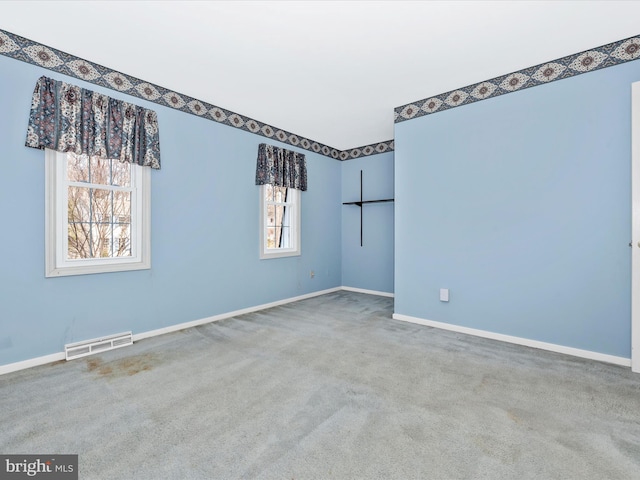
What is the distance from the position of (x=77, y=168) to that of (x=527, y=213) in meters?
4.41

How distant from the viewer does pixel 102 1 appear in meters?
2.09

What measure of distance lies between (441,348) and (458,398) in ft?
3.05

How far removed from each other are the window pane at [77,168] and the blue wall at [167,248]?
0.22 metres

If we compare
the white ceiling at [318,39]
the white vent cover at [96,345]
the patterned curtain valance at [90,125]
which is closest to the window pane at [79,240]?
the patterned curtain valance at [90,125]

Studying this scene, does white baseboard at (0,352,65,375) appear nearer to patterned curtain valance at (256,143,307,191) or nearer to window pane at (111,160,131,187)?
window pane at (111,160,131,187)

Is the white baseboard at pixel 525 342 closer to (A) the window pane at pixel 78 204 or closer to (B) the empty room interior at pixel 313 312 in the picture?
(B) the empty room interior at pixel 313 312

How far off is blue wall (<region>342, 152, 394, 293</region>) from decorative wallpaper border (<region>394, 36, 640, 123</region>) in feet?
5.39

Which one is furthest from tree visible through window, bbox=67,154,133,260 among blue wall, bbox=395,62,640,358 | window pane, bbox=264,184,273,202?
blue wall, bbox=395,62,640,358

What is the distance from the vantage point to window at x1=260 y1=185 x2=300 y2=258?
439cm

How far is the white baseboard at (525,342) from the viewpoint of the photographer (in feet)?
8.53

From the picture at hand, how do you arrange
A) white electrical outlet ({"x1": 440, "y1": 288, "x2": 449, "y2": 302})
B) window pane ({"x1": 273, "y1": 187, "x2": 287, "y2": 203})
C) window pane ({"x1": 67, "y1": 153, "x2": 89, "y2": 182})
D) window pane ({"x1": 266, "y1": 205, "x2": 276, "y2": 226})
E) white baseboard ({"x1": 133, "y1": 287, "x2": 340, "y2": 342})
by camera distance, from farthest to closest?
window pane ({"x1": 273, "y1": 187, "x2": 287, "y2": 203}), window pane ({"x1": 266, "y1": 205, "x2": 276, "y2": 226}), white electrical outlet ({"x1": 440, "y1": 288, "x2": 449, "y2": 302}), white baseboard ({"x1": 133, "y1": 287, "x2": 340, "y2": 342}), window pane ({"x1": 67, "y1": 153, "x2": 89, "y2": 182})

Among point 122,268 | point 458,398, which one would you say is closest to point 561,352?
point 458,398

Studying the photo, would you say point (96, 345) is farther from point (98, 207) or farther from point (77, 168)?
point (77, 168)

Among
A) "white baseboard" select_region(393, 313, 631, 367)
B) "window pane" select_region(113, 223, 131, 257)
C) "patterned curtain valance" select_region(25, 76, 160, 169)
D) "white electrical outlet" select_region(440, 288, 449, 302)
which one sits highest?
"patterned curtain valance" select_region(25, 76, 160, 169)
